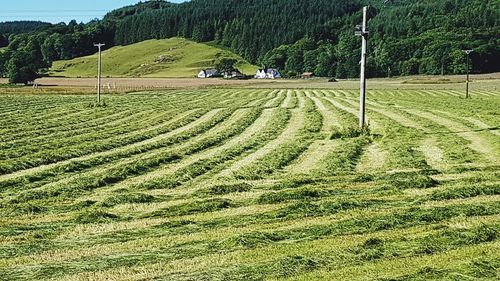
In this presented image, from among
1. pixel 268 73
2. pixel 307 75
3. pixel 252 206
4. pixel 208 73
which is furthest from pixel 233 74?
pixel 252 206

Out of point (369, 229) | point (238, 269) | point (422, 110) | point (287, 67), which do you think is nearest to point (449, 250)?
point (369, 229)

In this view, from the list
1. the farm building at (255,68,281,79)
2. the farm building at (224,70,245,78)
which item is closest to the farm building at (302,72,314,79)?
the farm building at (255,68,281,79)

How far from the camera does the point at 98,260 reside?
9.92 metres

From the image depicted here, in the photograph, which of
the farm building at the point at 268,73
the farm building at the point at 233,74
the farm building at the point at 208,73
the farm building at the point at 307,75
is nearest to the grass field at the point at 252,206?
the farm building at the point at 307,75

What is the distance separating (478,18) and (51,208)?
20252 centimetres

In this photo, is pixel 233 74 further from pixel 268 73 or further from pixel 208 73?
pixel 268 73

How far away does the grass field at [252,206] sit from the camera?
9.61 m

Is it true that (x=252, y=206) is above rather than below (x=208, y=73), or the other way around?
below

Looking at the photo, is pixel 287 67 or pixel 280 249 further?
pixel 287 67

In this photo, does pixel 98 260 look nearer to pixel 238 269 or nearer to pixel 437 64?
pixel 238 269

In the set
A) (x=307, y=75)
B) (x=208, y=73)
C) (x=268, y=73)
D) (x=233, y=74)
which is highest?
(x=208, y=73)

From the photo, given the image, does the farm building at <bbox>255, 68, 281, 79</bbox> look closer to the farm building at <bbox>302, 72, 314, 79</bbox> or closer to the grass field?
the farm building at <bbox>302, 72, 314, 79</bbox>

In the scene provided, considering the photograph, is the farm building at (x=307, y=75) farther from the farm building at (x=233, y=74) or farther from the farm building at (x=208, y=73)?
the farm building at (x=208, y=73)

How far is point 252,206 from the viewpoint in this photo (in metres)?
14.1
